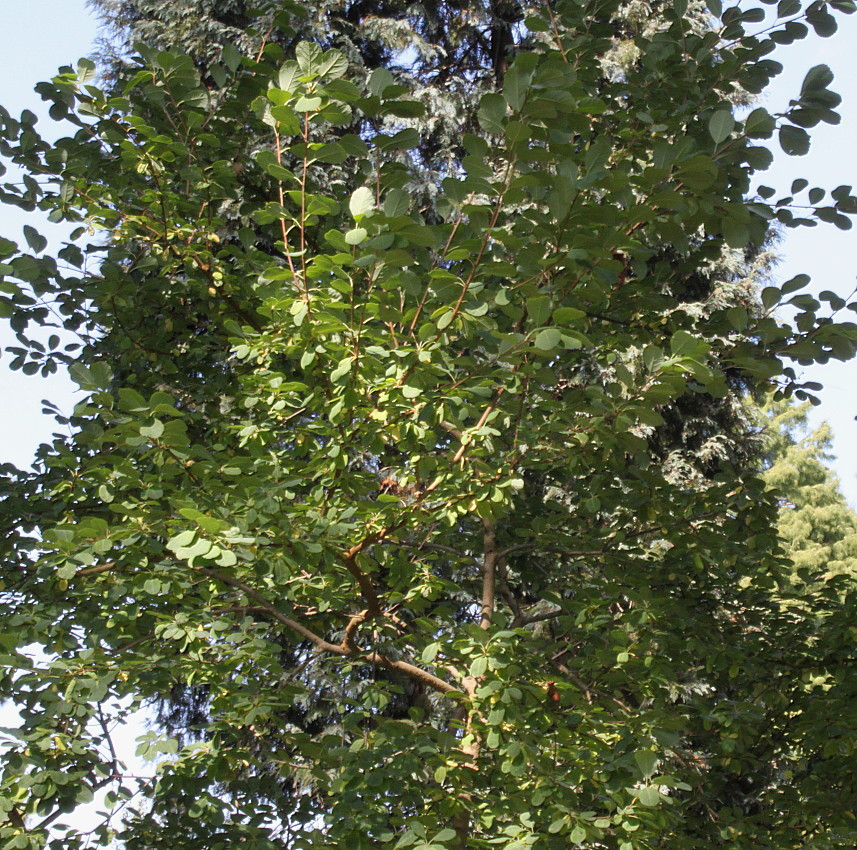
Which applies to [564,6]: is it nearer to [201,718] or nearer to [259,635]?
[259,635]

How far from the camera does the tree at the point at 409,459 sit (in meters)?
2.08

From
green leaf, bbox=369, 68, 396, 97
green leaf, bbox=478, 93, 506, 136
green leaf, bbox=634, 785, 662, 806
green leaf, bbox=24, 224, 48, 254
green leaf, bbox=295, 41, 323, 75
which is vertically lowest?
green leaf, bbox=634, 785, 662, 806

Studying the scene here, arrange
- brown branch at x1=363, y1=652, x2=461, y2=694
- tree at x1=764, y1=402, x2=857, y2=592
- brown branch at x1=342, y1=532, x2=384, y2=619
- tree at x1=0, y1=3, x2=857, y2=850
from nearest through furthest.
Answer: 1. tree at x1=0, y1=3, x2=857, y2=850
2. brown branch at x1=342, y1=532, x2=384, y2=619
3. brown branch at x1=363, y1=652, x2=461, y2=694
4. tree at x1=764, y1=402, x2=857, y2=592

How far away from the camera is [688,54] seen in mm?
2943

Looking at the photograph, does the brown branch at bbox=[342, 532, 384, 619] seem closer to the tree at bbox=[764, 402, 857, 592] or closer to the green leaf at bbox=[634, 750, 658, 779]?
the green leaf at bbox=[634, 750, 658, 779]

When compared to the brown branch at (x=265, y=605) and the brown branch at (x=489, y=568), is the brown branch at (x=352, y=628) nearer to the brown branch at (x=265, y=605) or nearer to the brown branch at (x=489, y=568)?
the brown branch at (x=265, y=605)

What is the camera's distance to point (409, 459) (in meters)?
2.83

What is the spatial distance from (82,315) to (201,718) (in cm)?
552

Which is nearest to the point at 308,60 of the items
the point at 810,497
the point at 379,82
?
the point at 379,82

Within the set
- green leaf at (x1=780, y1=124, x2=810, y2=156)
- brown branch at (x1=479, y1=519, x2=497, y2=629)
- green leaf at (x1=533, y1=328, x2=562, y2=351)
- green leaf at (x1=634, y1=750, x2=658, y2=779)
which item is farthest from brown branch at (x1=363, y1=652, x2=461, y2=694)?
green leaf at (x1=780, y1=124, x2=810, y2=156)

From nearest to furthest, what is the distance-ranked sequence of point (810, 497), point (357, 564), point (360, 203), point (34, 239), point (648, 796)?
point (360, 203)
point (648, 796)
point (34, 239)
point (357, 564)
point (810, 497)

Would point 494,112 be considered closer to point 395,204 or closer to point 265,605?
point 395,204

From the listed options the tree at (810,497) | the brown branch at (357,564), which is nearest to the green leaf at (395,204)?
the brown branch at (357,564)

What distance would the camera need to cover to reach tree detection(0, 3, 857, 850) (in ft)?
6.82
